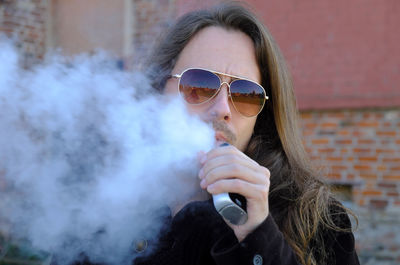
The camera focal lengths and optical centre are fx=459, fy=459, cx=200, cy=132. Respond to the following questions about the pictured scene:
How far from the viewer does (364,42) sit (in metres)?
4.89

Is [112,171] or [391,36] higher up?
[391,36]

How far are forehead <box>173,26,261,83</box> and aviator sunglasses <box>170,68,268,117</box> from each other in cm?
5

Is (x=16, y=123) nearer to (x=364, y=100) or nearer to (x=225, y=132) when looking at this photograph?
(x=225, y=132)

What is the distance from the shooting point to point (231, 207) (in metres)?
1.34

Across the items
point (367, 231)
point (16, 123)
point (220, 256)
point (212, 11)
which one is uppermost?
point (212, 11)

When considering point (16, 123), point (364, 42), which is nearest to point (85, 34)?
point (364, 42)

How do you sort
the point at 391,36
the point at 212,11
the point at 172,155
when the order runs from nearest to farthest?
the point at 172,155 < the point at 212,11 < the point at 391,36

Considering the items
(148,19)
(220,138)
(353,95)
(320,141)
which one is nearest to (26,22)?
(148,19)

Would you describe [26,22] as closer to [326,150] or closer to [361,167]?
[326,150]

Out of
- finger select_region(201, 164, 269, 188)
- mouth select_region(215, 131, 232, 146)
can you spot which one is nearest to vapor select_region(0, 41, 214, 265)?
mouth select_region(215, 131, 232, 146)

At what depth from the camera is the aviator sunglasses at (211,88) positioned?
1.83m

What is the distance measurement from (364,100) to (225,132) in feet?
11.7

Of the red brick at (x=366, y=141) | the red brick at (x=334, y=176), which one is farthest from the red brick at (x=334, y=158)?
the red brick at (x=366, y=141)

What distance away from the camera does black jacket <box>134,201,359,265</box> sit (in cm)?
143
